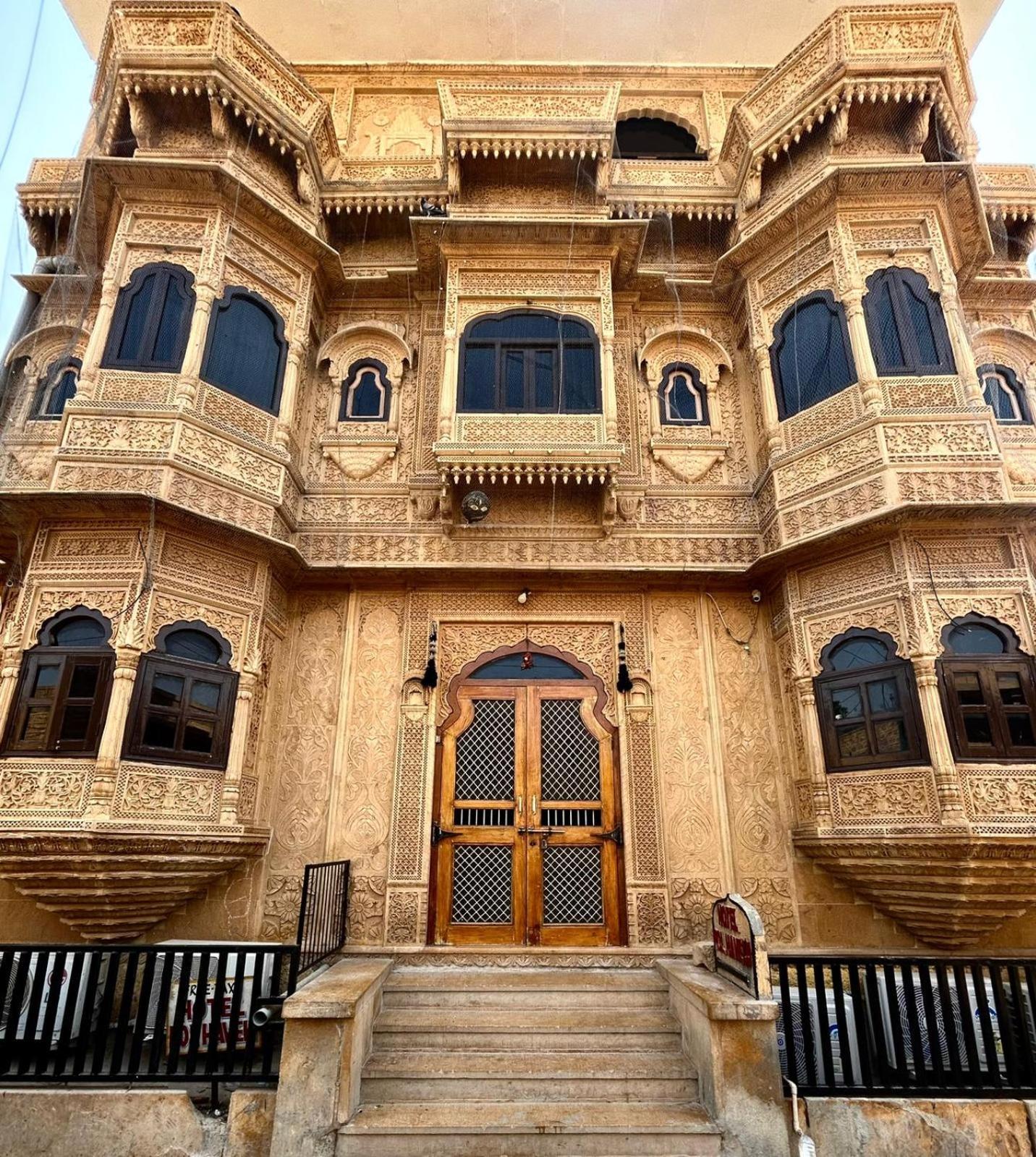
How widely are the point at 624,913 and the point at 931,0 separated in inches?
449

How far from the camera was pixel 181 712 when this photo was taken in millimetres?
6824

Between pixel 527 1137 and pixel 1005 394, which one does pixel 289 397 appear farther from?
pixel 1005 394

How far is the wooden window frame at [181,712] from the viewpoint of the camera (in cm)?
649

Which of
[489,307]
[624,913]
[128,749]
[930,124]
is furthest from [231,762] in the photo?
[930,124]

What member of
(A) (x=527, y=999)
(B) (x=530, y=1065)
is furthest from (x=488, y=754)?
(B) (x=530, y=1065)

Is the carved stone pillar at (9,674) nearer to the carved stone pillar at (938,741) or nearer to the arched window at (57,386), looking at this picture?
the arched window at (57,386)

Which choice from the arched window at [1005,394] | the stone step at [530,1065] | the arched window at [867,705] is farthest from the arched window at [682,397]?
the stone step at [530,1065]

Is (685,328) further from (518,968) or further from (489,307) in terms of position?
(518,968)

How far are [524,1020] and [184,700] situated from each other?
4.35m

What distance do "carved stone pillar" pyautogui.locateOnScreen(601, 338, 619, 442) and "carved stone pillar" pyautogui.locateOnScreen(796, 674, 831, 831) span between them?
3.53 metres

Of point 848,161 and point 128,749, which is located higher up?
point 848,161

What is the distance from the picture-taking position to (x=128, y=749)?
6398 mm

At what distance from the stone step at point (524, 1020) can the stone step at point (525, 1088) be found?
500mm

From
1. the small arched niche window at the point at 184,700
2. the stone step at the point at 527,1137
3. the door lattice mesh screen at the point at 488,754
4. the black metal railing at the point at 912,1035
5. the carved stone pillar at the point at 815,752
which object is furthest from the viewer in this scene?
the door lattice mesh screen at the point at 488,754
